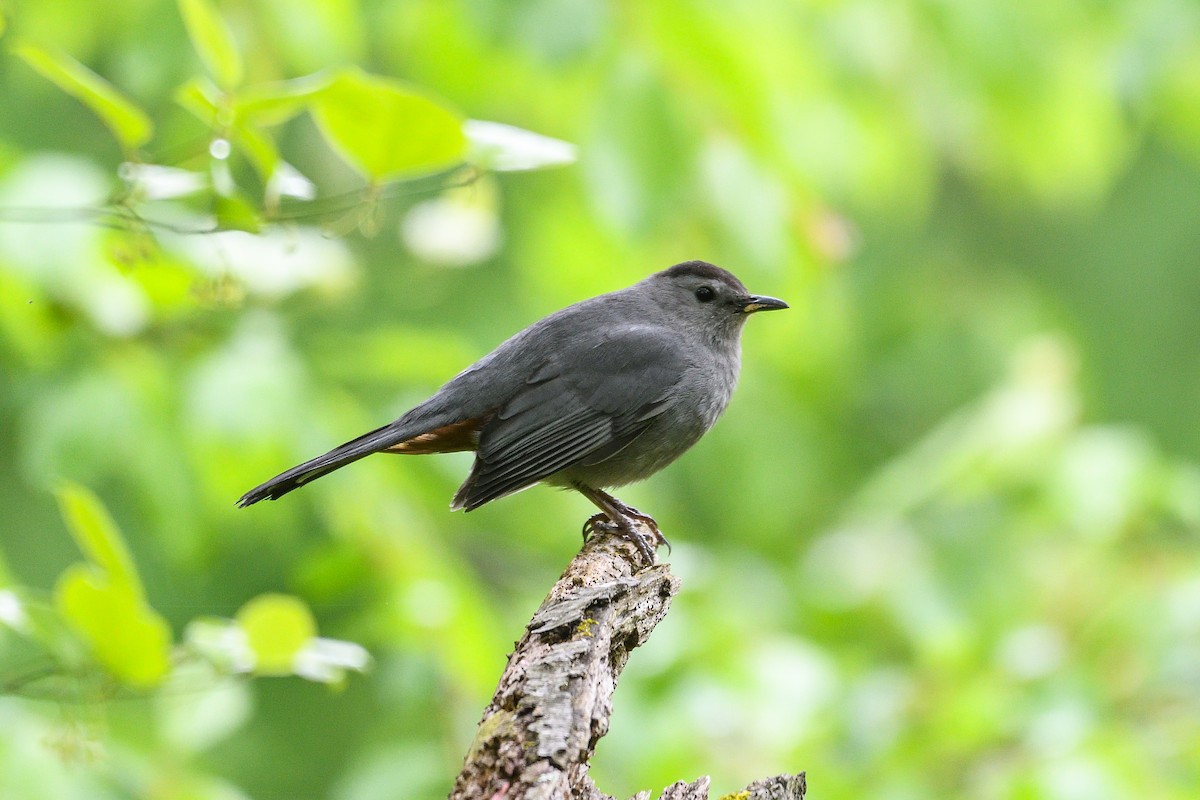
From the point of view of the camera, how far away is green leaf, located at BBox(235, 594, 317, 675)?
238 centimetres

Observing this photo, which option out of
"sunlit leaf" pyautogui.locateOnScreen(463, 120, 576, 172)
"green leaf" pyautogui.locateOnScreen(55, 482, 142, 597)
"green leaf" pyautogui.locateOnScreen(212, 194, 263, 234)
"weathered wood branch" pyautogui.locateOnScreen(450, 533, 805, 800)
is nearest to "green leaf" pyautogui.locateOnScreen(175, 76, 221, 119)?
"green leaf" pyautogui.locateOnScreen(212, 194, 263, 234)

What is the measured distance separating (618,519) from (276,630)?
1.59 metres

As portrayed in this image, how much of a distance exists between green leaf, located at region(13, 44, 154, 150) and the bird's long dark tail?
1.07 m

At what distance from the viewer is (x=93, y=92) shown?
6.90ft

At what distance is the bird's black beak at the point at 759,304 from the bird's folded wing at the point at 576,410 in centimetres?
40

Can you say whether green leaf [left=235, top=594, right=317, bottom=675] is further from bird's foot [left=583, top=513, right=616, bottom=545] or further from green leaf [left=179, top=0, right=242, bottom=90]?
bird's foot [left=583, top=513, right=616, bottom=545]

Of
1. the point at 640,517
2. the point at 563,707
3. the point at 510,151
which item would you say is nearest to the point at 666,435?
the point at 640,517

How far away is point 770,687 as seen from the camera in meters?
3.72

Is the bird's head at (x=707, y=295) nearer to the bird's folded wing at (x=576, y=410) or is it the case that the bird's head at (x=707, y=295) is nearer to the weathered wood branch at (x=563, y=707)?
the bird's folded wing at (x=576, y=410)

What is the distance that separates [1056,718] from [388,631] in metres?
1.87

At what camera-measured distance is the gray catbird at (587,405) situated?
372cm

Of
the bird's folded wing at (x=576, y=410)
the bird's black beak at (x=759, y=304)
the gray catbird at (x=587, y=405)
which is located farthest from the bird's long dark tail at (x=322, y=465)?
the bird's black beak at (x=759, y=304)

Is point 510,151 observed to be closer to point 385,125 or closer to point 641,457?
point 385,125

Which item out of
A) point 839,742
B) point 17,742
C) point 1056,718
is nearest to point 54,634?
point 17,742
